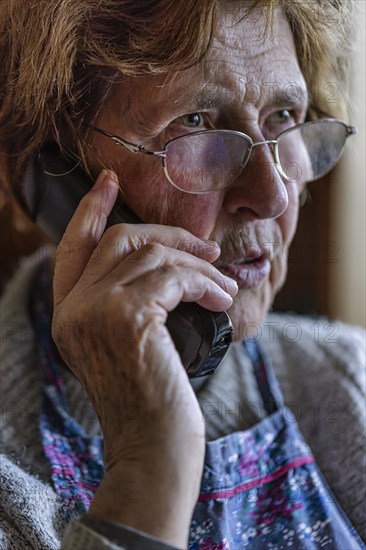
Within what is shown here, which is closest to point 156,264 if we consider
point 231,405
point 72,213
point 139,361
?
point 139,361

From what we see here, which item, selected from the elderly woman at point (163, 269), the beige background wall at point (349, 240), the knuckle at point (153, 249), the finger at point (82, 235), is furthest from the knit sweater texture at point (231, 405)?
the beige background wall at point (349, 240)

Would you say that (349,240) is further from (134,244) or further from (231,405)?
(134,244)

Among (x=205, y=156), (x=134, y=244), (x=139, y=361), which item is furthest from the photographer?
(x=205, y=156)

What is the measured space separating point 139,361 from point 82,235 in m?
0.24

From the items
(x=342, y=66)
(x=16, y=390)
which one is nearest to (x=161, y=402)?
(x=16, y=390)

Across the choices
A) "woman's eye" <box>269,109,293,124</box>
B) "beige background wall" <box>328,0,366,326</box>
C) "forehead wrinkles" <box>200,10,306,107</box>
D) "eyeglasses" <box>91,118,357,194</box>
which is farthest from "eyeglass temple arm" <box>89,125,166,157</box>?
"beige background wall" <box>328,0,366,326</box>

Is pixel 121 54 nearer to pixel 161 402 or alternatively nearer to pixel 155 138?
pixel 155 138

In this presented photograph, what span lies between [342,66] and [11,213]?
2.51 ft

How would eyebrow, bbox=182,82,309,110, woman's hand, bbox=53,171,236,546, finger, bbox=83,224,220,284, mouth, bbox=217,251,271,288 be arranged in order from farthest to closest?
1. mouth, bbox=217,251,271,288
2. eyebrow, bbox=182,82,309,110
3. finger, bbox=83,224,220,284
4. woman's hand, bbox=53,171,236,546

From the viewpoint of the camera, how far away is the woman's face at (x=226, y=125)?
112 cm

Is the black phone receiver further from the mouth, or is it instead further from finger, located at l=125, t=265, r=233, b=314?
the mouth

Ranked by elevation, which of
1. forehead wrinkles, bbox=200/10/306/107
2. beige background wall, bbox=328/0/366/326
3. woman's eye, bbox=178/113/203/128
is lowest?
beige background wall, bbox=328/0/366/326

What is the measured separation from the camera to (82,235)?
3.57ft

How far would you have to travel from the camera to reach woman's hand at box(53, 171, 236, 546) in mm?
919
